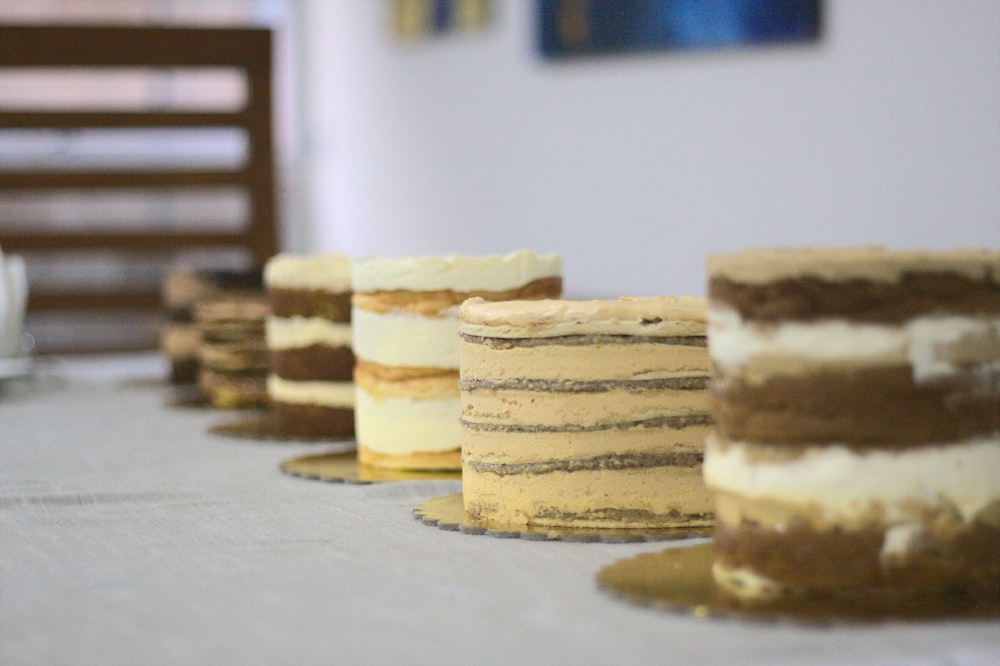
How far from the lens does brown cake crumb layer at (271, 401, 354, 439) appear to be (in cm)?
298

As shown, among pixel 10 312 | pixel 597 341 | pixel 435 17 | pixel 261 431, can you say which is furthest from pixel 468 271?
pixel 435 17

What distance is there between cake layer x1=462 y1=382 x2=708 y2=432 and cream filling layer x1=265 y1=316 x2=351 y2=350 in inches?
41.7

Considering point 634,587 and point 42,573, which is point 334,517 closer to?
Answer: point 42,573

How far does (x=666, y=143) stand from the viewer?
187 inches

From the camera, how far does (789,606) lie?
145 cm

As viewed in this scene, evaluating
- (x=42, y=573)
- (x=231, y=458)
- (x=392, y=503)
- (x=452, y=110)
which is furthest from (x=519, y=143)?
(x=42, y=573)

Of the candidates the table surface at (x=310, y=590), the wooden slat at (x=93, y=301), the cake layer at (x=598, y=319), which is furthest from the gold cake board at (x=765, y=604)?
the wooden slat at (x=93, y=301)

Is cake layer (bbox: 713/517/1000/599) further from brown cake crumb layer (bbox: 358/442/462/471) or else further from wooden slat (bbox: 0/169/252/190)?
wooden slat (bbox: 0/169/252/190)

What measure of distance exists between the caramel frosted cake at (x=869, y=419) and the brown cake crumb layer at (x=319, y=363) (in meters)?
1.54

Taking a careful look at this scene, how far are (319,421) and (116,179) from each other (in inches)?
154

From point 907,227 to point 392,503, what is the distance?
6.61ft

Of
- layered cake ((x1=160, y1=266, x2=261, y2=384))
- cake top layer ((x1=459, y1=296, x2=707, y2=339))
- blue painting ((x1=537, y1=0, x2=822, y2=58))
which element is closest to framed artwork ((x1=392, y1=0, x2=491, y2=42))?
blue painting ((x1=537, y1=0, x2=822, y2=58))

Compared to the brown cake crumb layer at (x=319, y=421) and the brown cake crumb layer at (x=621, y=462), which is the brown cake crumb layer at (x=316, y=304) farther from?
the brown cake crumb layer at (x=621, y=462)

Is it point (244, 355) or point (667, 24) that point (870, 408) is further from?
point (667, 24)
